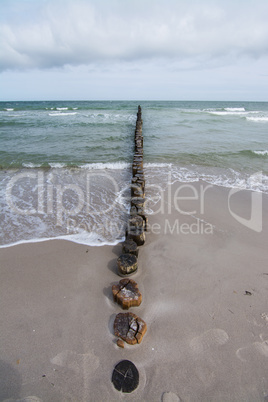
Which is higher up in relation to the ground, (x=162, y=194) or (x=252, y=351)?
(x=162, y=194)

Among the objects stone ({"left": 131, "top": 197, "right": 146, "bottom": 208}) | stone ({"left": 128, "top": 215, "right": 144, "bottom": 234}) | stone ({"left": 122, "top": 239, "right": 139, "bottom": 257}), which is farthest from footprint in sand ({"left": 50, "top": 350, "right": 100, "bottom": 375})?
stone ({"left": 131, "top": 197, "right": 146, "bottom": 208})

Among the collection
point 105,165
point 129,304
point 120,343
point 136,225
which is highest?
point 105,165

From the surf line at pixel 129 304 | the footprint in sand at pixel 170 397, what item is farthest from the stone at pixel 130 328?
the footprint in sand at pixel 170 397

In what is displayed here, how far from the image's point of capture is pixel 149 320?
2.45m

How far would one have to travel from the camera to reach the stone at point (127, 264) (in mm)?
2930

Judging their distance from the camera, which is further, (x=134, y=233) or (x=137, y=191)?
(x=137, y=191)

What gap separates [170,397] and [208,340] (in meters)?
0.68

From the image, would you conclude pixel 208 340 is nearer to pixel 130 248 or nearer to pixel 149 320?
pixel 149 320

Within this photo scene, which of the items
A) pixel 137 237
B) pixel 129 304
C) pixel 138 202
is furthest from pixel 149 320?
pixel 138 202

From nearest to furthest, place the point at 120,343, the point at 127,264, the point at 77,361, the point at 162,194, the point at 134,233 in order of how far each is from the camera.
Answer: the point at 77,361
the point at 120,343
the point at 127,264
the point at 134,233
the point at 162,194

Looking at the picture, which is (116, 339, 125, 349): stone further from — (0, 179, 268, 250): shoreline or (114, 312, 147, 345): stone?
(0, 179, 268, 250): shoreline

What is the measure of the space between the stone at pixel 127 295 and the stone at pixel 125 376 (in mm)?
597

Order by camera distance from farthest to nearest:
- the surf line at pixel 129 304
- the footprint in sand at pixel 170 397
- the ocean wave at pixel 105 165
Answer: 1. the ocean wave at pixel 105 165
2. the surf line at pixel 129 304
3. the footprint in sand at pixel 170 397

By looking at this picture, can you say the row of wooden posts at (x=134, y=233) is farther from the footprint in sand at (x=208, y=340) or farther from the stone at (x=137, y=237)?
the footprint in sand at (x=208, y=340)
